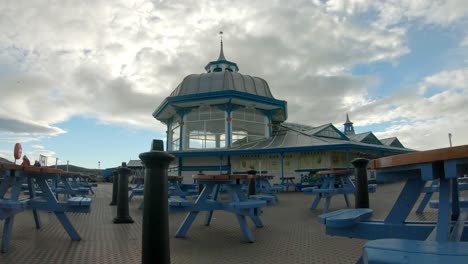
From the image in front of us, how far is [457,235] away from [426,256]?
0.94 metres

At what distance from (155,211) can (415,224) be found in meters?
1.93

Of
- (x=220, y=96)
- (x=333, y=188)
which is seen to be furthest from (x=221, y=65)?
(x=333, y=188)

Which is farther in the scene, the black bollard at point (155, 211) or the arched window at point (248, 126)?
the arched window at point (248, 126)

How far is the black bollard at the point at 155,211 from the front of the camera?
8.88ft

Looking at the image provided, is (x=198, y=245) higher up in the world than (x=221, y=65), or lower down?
lower down

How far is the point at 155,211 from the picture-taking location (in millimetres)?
2797

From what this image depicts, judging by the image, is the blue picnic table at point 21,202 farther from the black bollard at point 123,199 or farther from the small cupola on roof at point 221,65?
the small cupola on roof at point 221,65

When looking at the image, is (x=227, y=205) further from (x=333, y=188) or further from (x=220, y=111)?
(x=220, y=111)

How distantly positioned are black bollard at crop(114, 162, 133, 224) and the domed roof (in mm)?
17677

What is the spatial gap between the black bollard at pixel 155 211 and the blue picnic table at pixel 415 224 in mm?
1261

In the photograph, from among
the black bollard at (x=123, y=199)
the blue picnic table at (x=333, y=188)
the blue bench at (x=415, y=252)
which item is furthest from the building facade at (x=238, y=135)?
the blue bench at (x=415, y=252)

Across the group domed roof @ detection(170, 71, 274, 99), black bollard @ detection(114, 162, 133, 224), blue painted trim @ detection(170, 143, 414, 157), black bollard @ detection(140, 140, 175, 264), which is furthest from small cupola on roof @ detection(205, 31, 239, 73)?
black bollard @ detection(140, 140, 175, 264)

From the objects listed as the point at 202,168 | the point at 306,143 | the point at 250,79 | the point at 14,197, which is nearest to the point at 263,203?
the point at 14,197

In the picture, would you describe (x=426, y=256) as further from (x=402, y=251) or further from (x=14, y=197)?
(x=14, y=197)
